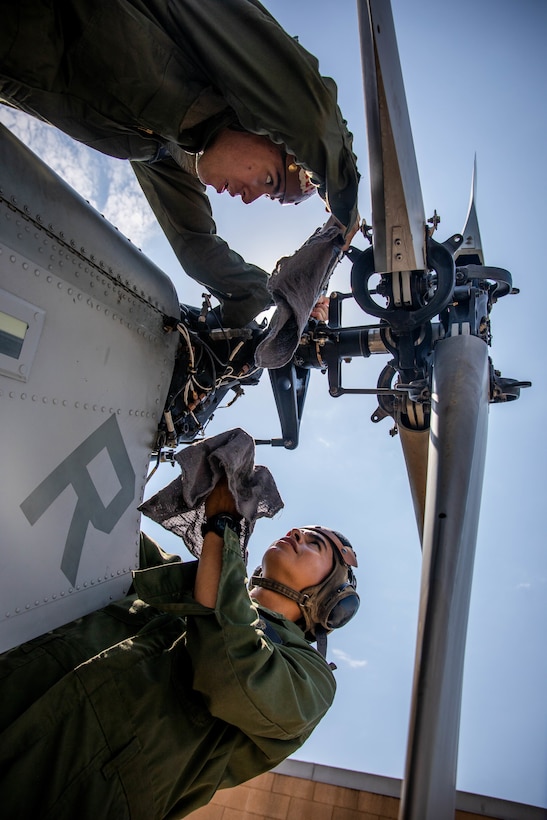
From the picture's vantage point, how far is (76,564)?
2490mm

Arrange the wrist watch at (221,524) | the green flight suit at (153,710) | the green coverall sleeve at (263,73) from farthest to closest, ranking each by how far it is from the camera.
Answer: the wrist watch at (221,524) → the green coverall sleeve at (263,73) → the green flight suit at (153,710)

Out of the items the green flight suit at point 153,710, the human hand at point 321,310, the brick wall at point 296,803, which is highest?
the human hand at point 321,310

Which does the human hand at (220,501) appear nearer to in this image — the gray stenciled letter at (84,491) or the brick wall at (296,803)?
the gray stenciled letter at (84,491)

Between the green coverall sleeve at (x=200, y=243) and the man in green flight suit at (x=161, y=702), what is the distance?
189cm

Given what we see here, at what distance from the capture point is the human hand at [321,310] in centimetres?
407

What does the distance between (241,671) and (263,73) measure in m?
2.59

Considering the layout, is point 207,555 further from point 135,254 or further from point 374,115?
point 374,115

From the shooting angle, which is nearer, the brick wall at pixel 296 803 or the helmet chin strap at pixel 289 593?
the helmet chin strap at pixel 289 593

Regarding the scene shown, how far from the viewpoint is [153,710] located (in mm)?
2209

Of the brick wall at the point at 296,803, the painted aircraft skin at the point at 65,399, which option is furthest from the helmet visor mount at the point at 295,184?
the brick wall at the point at 296,803

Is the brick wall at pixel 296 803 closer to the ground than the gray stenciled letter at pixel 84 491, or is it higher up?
closer to the ground

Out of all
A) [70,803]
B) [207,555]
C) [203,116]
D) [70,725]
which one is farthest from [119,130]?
[70,803]

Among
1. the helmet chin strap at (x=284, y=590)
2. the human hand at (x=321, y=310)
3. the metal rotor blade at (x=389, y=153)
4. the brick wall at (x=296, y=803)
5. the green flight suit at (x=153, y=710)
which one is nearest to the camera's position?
the green flight suit at (x=153, y=710)

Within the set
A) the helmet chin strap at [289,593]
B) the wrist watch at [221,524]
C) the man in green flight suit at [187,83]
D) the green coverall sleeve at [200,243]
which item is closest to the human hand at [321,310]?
the green coverall sleeve at [200,243]
